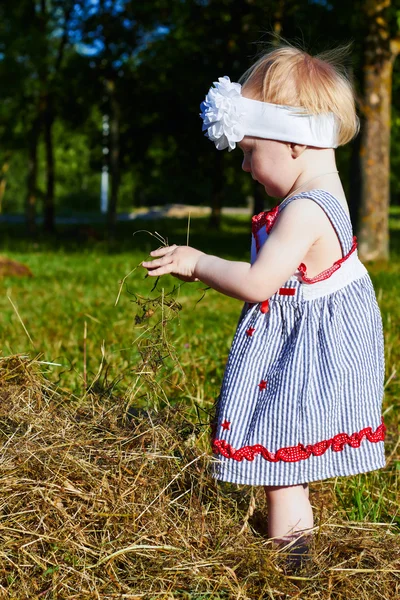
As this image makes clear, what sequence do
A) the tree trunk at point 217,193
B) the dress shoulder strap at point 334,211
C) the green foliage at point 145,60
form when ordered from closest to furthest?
the dress shoulder strap at point 334,211 < the green foliage at point 145,60 < the tree trunk at point 217,193

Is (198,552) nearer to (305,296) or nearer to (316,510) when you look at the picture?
(316,510)

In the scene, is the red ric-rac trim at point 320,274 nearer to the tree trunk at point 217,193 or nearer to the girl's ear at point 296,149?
the girl's ear at point 296,149

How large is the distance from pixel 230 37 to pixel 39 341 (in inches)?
542

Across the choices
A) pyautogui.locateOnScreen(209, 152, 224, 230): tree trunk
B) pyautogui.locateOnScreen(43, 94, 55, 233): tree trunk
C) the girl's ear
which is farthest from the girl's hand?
pyautogui.locateOnScreen(209, 152, 224, 230): tree trunk

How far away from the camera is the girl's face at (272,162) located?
7.84 ft

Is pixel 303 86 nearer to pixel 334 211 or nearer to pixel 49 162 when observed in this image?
pixel 334 211

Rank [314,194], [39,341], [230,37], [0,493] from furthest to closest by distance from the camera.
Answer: [230,37]
[39,341]
[314,194]
[0,493]

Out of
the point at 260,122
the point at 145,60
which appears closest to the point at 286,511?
the point at 260,122

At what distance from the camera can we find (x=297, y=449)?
227 centimetres

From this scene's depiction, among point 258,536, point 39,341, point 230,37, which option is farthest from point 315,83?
point 230,37

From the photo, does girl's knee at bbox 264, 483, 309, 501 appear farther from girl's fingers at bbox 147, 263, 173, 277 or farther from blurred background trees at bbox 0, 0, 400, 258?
blurred background trees at bbox 0, 0, 400, 258

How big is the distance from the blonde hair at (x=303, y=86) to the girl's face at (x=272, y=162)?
0.43 feet

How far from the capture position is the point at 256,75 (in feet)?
7.91

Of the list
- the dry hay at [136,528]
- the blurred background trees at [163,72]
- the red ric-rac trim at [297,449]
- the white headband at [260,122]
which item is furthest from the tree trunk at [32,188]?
the red ric-rac trim at [297,449]
